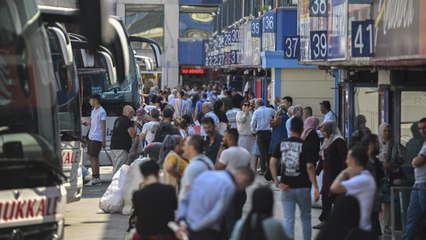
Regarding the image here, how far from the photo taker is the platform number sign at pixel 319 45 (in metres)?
19.9

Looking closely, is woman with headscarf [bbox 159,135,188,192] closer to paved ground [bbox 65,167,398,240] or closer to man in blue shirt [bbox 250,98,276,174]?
paved ground [bbox 65,167,398,240]

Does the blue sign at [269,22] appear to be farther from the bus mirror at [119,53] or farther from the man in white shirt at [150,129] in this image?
the bus mirror at [119,53]

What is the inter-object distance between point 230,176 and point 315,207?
832 cm

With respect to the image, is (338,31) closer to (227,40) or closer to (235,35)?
(235,35)

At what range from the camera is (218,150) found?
598 inches

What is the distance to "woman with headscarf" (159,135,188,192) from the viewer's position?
13.2m

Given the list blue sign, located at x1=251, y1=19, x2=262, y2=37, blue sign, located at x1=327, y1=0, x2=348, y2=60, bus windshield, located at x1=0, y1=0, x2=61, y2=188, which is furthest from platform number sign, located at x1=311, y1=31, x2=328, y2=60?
blue sign, located at x1=251, y1=19, x2=262, y2=37

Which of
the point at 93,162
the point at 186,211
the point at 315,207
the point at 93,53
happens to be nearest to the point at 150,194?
the point at 186,211

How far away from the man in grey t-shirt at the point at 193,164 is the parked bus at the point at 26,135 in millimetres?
1213

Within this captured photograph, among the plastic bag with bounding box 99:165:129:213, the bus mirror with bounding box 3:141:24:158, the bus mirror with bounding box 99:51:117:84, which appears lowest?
the plastic bag with bounding box 99:165:129:213

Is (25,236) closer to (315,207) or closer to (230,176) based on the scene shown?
(230,176)

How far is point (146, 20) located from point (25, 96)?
195ft

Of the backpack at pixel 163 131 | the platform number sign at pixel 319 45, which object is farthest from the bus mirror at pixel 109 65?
the platform number sign at pixel 319 45

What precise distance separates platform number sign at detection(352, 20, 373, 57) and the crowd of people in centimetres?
101
